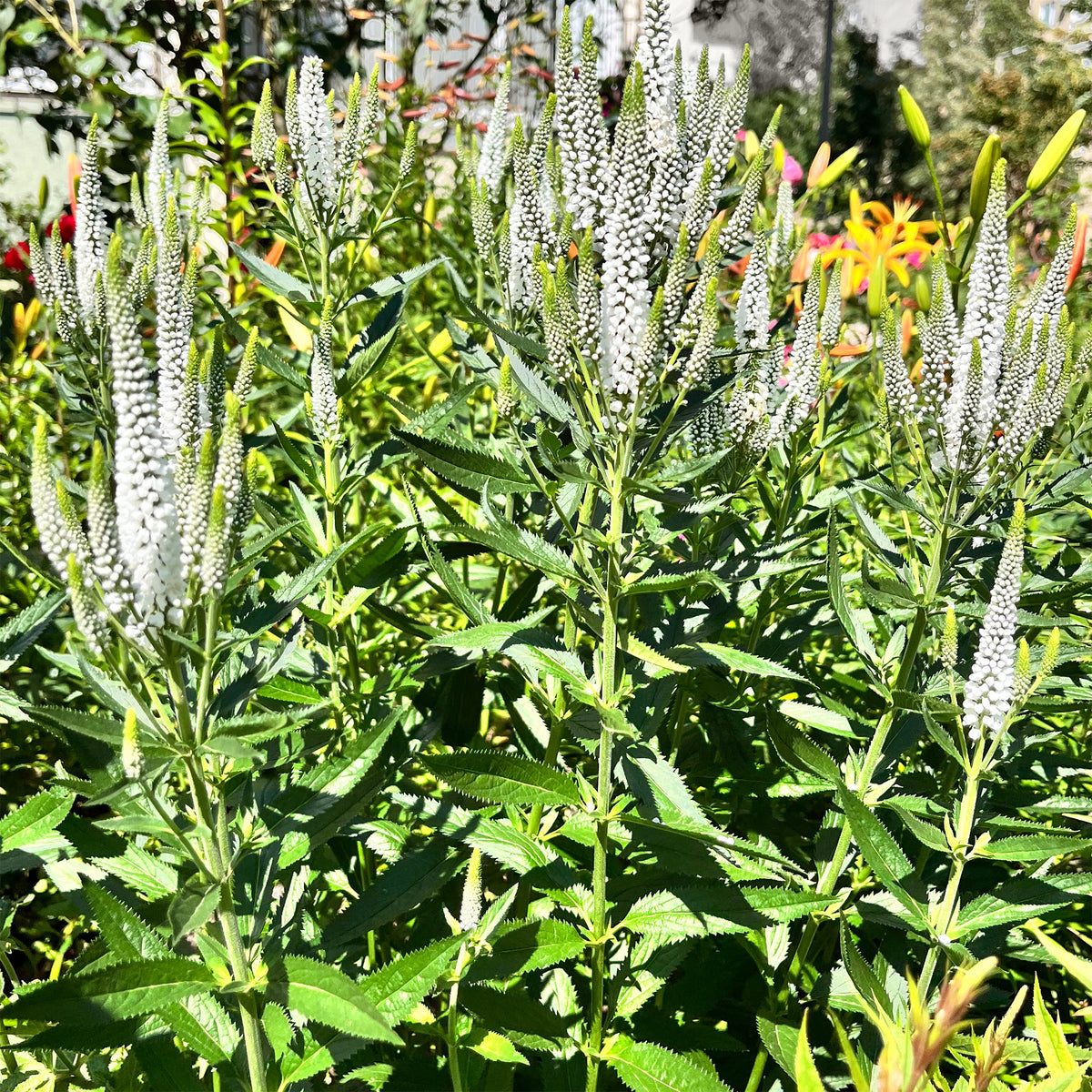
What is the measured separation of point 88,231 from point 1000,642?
177 centimetres

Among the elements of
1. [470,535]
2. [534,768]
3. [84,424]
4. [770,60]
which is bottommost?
[534,768]

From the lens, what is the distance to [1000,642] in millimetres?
1561

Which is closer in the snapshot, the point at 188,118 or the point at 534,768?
the point at 534,768

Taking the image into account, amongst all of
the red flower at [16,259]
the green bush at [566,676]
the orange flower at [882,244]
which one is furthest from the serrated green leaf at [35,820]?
the orange flower at [882,244]

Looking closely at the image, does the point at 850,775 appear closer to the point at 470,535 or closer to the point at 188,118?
the point at 470,535

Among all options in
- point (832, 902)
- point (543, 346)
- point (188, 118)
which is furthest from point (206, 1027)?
point (188, 118)

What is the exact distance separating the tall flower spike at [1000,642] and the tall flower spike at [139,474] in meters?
1.16

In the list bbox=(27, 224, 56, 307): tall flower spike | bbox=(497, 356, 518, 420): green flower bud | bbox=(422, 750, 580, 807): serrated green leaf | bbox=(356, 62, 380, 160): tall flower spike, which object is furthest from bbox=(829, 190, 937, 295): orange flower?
bbox=(27, 224, 56, 307): tall flower spike

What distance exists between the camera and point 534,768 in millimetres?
1770

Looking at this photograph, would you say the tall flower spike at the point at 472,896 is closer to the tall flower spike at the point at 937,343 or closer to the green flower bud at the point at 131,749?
the green flower bud at the point at 131,749

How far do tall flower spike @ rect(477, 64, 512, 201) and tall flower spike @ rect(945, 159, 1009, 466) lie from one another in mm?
1215

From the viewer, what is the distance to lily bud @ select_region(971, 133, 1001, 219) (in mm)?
1957

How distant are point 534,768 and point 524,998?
42 cm

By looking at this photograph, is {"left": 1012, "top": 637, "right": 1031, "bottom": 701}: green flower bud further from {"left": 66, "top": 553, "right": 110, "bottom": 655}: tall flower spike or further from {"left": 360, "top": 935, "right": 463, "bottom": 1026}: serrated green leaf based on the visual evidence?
{"left": 66, "top": 553, "right": 110, "bottom": 655}: tall flower spike
